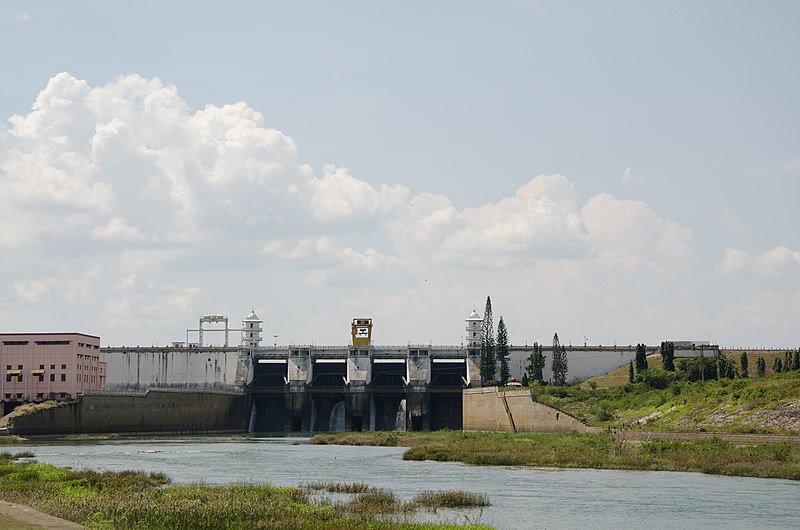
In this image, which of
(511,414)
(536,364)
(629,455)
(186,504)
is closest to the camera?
(186,504)

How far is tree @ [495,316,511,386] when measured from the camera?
158 meters

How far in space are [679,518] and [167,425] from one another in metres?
106

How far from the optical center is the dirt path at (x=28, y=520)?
32.8 meters

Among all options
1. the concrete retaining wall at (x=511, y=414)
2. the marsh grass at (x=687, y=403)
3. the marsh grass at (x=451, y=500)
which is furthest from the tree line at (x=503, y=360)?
the marsh grass at (x=451, y=500)

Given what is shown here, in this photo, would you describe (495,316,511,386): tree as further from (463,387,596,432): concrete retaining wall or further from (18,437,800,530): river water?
(18,437,800,530): river water

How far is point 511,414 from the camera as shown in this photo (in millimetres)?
119562

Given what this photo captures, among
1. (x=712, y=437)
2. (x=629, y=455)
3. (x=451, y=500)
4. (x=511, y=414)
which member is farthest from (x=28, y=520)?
Result: (x=511, y=414)

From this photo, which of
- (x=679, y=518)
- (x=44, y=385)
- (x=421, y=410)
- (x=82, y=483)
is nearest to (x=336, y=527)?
(x=679, y=518)

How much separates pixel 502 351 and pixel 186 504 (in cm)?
12196

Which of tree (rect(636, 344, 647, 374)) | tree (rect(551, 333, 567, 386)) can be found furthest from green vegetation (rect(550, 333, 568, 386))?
tree (rect(636, 344, 647, 374))

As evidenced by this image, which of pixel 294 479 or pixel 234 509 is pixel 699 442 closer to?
pixel 294 479

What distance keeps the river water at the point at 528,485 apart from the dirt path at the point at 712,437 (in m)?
12.7

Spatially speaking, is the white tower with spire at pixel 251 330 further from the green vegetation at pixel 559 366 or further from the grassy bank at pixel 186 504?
the grassy bank at pixel 186 504

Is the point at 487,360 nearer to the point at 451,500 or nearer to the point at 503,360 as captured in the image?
the point at 503,360
